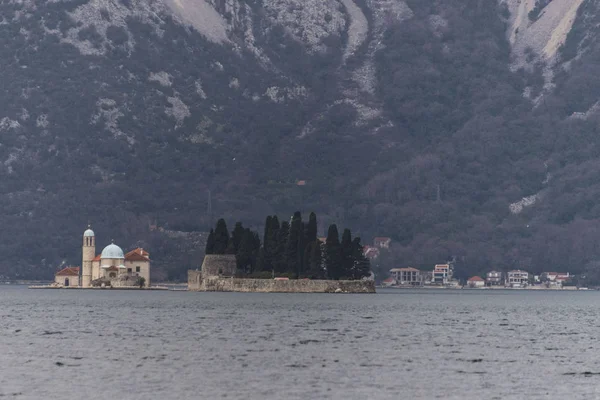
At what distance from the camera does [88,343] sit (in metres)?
99.2

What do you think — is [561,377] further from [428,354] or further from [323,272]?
[323,272]

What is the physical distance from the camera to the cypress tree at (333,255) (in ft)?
616

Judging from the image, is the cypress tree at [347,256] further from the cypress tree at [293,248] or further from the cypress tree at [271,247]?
the cypress tree at [271,247]

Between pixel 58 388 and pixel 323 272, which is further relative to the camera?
pixel 323 272

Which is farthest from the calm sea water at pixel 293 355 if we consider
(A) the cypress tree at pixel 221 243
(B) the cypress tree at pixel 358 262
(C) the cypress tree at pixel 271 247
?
(A) the cypress tree at pixel 221 243

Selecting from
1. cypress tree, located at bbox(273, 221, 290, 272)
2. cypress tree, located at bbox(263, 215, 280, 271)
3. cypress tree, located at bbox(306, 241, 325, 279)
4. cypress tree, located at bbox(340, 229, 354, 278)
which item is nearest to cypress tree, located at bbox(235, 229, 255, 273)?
cypress tree, located at bbox(263, 215, 280, 271)

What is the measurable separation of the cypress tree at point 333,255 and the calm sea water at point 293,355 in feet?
145

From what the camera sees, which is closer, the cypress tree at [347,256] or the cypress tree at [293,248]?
the cypress tree at [293,248]

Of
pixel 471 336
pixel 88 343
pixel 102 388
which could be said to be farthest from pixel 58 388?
pixel 471 336

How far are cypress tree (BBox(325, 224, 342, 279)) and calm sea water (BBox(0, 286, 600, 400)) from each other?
4431 cm

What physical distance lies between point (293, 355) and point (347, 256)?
99.4 meters

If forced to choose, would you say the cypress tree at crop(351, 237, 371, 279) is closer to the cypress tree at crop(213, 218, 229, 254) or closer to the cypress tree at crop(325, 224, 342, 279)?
the cypress tree at crop(325, 224, 342, 279)

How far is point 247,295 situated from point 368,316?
59.6 m

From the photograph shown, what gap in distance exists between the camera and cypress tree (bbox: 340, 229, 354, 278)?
189750 millimetres
